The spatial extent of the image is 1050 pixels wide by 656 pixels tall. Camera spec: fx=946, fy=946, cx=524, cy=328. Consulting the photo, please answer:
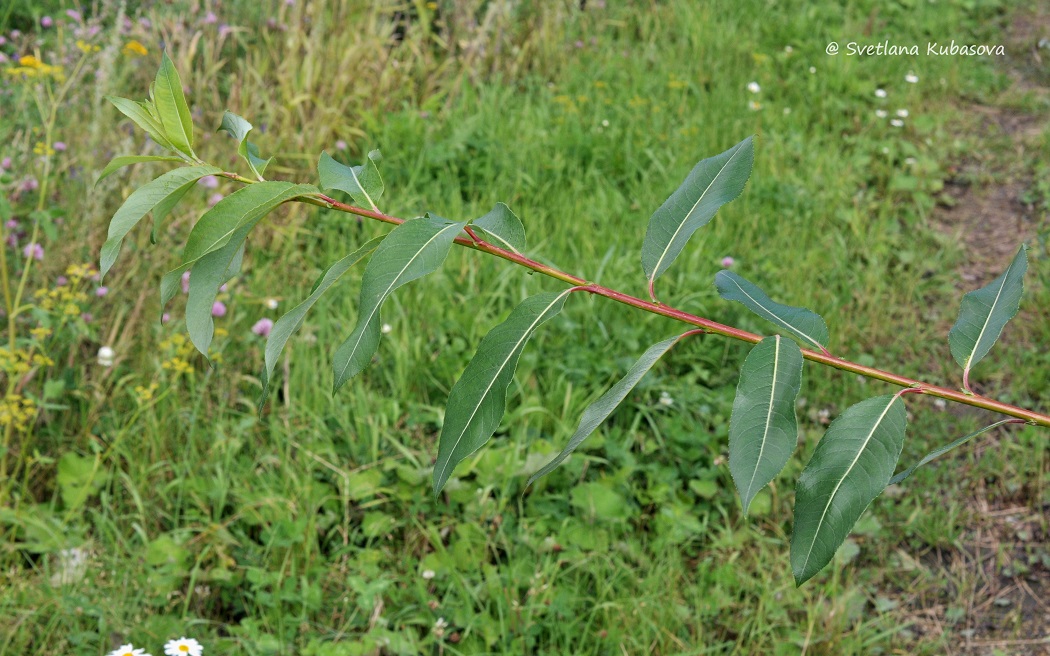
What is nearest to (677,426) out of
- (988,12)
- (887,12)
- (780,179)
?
(780,179)

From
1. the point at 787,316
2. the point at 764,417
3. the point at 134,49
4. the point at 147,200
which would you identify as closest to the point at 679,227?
the point at 787,316

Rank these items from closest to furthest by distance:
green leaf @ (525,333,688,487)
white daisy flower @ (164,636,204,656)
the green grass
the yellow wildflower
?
green leaf @ (525,333,688,487) < white daisy flower @ (164,636,204,656) < the green grass < the yellow wildflower

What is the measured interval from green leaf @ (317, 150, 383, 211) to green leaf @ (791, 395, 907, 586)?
0.44m

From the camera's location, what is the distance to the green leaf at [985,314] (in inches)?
31.7

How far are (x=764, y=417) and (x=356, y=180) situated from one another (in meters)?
0.43

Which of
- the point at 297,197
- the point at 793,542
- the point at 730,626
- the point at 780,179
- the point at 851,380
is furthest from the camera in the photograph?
the point at 780,179

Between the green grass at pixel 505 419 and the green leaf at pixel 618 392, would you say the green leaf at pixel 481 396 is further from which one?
the green grass at pixel 505 419

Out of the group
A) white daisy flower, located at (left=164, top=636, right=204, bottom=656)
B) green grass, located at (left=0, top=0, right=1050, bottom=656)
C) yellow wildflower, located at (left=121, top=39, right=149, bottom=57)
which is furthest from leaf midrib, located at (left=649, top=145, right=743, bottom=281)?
yellow wildflower, located at (left=121, top=39, right=149, bottom=57)

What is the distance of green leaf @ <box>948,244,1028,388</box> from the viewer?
31.7 inches

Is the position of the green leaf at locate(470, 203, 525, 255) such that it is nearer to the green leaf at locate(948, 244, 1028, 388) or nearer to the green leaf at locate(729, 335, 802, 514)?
the green leaf at locate(729, 335, 802, 514)

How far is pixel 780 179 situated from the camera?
3764 millimetres

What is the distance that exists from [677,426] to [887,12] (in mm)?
4098

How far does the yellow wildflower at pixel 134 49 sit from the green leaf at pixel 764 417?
263cm

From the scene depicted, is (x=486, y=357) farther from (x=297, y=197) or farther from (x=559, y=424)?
(x=559, y=424)
